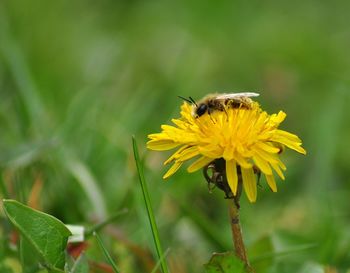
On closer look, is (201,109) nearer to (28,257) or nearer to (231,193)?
(231,193)

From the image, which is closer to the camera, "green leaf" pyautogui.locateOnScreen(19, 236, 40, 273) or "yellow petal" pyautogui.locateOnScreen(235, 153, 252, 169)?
"yellow petal" pyautogui.locateOnScreen(235, 153, 252, 169)

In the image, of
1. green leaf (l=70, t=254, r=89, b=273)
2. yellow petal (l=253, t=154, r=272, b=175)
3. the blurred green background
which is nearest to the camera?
yellow petal (l=253, t=154, r=272, b=175)

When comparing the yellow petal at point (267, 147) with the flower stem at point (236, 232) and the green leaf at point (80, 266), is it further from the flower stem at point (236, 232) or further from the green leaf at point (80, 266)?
the green leaf at point (80, 266)

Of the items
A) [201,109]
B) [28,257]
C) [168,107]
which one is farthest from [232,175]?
[168,107]

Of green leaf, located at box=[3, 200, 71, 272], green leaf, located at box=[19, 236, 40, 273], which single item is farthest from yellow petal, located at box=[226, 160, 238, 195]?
green leaf, located at box=[19, 236, 40, 273]

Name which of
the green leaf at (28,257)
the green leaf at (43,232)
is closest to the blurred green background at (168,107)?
the green leaf at (28,257)

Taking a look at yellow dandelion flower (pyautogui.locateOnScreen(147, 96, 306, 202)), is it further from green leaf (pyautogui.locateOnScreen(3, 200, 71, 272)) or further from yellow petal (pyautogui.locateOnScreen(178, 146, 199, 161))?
green leaf (pyautogui.locateOnScreen(3, 200, 71, 272))
